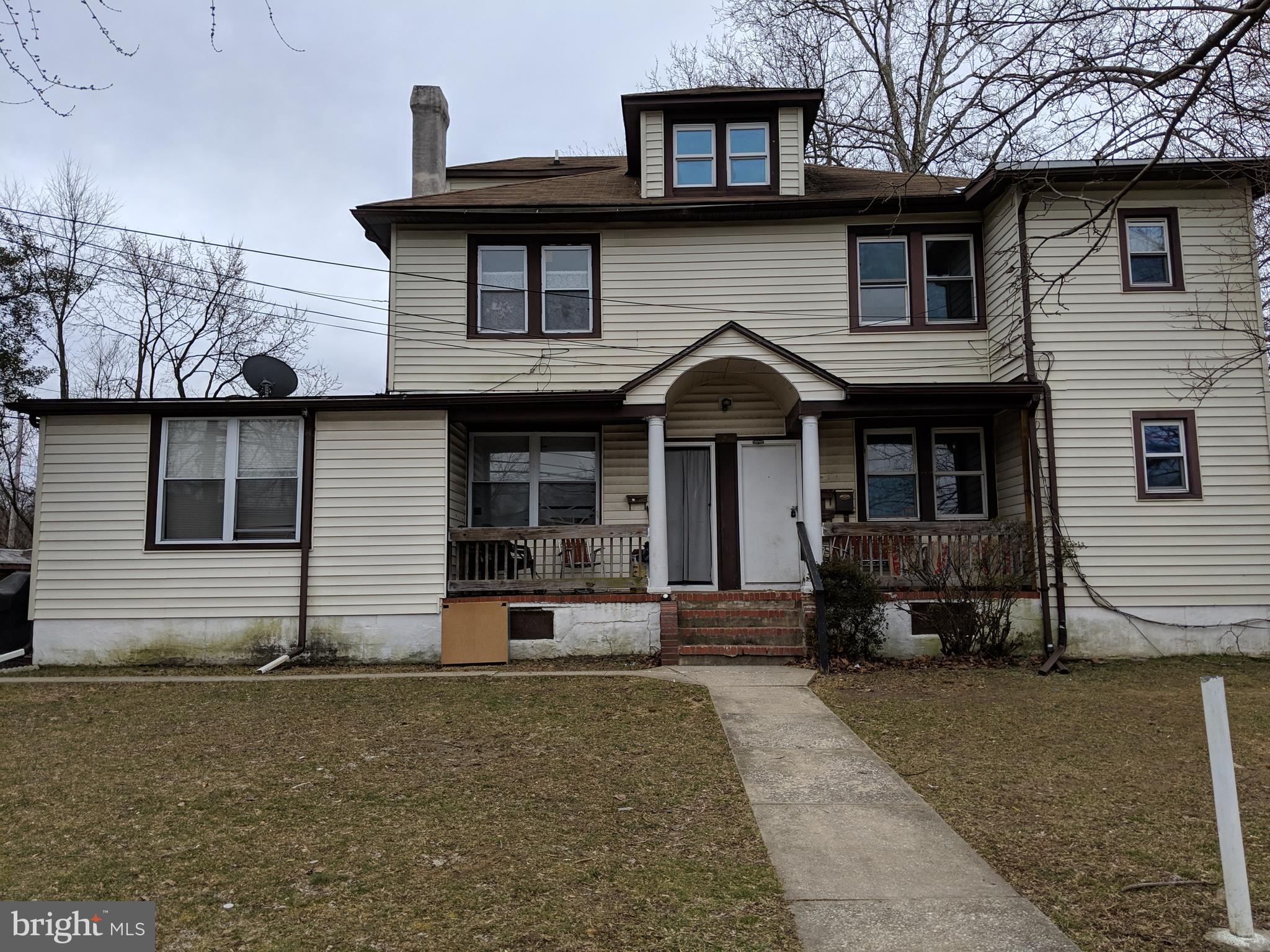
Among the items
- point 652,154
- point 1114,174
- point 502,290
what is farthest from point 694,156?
point 1114,174

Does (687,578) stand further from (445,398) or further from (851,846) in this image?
(851,846)

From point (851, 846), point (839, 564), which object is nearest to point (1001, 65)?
point (851, 846)

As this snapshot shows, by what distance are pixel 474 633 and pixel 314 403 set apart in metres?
3.69

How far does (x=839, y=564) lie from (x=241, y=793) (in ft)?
23.4

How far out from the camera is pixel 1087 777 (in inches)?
221

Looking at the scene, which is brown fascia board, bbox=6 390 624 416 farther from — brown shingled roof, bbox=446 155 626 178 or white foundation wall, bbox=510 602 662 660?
brown shingled roof, bbox=446 155 626 178

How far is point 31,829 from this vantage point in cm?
470

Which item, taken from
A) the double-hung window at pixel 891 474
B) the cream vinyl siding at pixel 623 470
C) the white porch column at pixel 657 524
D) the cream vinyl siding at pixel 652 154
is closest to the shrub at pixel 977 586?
the double-hung window at pixel 891 474

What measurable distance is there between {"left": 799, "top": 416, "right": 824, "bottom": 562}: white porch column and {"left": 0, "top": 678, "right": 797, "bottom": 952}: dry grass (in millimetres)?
3830

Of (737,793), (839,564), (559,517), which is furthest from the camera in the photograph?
(559,517)

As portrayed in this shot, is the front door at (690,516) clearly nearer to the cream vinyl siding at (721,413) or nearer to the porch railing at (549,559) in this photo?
the cream vinyl siding at (721,413)

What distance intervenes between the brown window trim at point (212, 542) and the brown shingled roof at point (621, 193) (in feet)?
12.6

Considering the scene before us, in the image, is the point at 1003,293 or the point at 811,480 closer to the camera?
the point at 811,480

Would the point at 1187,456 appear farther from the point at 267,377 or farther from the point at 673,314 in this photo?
the point at 267,377
